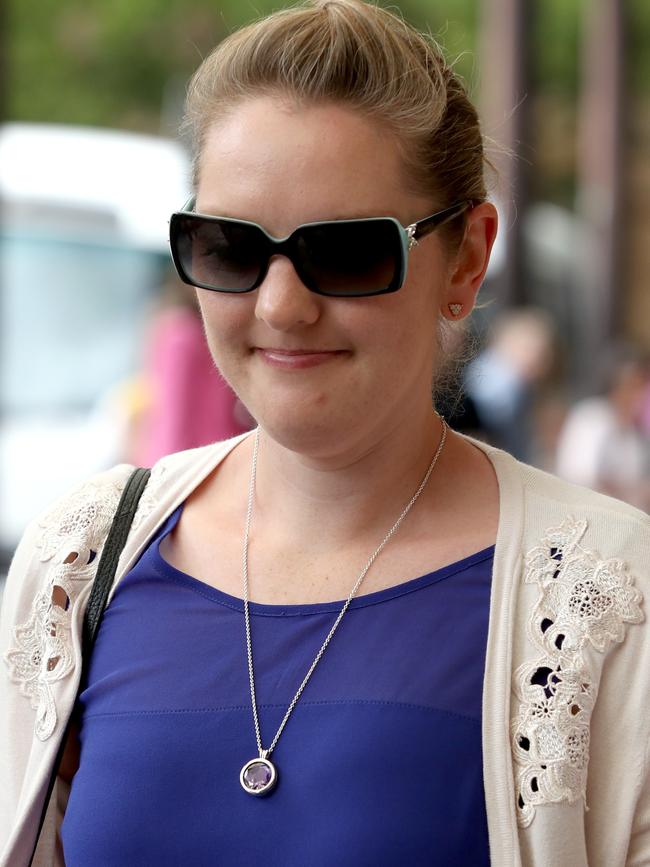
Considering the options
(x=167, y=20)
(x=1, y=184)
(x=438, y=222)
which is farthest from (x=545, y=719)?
(x=167, y=20)

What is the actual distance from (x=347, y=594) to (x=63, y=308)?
6.35m

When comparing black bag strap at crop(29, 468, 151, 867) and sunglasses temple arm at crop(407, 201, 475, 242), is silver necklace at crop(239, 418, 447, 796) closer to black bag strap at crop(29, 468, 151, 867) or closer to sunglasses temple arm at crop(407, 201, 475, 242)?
black bag strap at crop(29, 468, 151, 867)

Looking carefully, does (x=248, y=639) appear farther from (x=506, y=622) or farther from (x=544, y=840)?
(x=544, y=840)

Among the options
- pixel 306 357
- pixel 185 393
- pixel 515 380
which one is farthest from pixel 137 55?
pixel 306 357

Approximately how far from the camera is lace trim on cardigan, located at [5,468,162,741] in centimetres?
185

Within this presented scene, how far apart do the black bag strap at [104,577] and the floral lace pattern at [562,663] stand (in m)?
0.59

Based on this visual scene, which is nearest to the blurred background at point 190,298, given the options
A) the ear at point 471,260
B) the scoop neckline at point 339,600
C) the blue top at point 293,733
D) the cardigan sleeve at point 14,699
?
the ear at point 471,260

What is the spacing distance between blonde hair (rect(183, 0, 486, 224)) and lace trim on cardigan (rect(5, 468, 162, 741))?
0.51m

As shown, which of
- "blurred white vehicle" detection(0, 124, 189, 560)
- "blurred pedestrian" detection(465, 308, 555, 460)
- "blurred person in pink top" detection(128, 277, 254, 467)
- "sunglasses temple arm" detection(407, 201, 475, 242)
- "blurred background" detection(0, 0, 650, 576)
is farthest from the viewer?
"blurred white vehicle" detection(0, 124, 189, 560)

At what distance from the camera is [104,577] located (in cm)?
189

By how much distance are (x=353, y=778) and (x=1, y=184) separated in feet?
22.8

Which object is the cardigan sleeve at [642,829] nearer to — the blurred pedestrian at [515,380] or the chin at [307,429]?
the chin at [307,429]

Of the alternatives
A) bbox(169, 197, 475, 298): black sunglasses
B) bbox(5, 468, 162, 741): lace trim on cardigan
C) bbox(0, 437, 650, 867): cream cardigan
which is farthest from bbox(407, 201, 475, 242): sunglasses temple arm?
bbox(5, 468, 162, 741): lace trim on cardigan

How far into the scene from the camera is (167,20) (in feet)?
47.7
